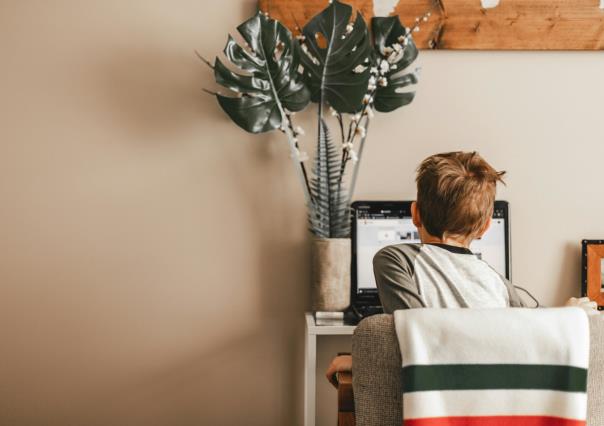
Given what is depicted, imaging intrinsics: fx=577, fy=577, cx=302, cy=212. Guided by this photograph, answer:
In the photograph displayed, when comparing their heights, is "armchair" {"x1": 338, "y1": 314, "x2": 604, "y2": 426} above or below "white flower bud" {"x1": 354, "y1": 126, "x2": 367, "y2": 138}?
below

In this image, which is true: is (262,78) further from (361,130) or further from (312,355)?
(312,355)

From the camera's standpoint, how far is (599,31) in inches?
85.0

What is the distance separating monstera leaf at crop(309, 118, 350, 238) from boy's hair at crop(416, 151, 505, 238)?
0.73 metres

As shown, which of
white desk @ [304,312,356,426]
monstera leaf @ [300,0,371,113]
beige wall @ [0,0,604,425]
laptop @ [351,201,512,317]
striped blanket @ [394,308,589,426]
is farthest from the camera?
beige wall @ [0,0,604,425]

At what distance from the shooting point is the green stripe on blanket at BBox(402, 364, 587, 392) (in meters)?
0.95

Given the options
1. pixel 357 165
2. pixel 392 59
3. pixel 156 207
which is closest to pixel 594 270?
pixel 357 165

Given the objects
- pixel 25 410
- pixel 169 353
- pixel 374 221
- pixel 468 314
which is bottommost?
pixel 25 410

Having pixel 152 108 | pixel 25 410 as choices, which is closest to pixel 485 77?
pixel 152 108

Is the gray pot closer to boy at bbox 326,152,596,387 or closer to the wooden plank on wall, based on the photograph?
boy at bbox 326,152,596,387

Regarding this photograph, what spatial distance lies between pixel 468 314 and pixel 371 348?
0.17 meters

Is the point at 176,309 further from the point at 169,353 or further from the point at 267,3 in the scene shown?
the point at 267,3

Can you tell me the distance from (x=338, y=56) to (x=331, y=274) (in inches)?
28.8

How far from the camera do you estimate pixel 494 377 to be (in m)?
0.95

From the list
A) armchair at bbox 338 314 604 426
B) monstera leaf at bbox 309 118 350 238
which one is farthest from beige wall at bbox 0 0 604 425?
armchair at bbox 338 314 604 426
